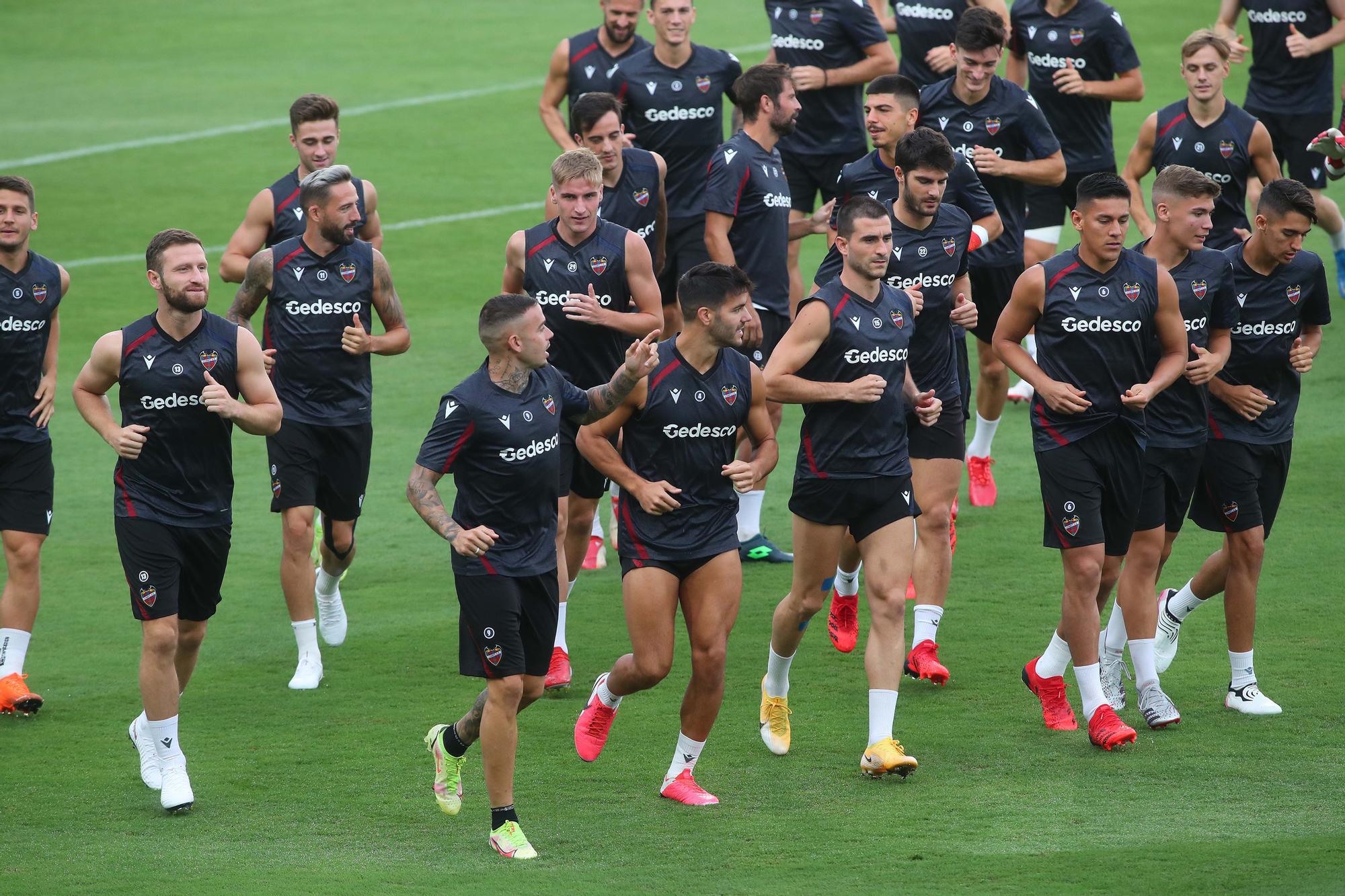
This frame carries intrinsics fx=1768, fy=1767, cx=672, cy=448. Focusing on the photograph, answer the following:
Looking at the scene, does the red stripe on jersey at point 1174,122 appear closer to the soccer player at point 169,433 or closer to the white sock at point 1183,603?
the white sock at point 1183,603

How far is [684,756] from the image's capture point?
7.63m

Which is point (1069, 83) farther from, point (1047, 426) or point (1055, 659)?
point (1055, 659)

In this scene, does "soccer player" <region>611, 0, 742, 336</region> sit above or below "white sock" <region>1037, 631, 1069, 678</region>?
above

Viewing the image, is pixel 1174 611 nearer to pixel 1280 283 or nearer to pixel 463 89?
pixel 1280 283

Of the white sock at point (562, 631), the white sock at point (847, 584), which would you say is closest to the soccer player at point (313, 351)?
the white sock at point (562, 631)

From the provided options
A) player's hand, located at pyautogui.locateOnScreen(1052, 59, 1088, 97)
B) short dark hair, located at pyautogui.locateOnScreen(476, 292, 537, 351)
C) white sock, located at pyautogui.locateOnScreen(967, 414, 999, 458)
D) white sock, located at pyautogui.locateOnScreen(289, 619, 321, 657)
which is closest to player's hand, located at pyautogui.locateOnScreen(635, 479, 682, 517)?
short dark hair, located at pyautogui.locateOnScreen(476, 292, 537, 351)

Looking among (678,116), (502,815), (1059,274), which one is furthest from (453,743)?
(678,116)

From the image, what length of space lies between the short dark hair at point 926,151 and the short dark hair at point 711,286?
1.66 m

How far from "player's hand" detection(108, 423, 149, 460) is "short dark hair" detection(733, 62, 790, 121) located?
447 centimetres

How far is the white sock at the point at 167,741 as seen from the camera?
7602 millimetres

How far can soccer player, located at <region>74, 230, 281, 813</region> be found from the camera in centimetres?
763

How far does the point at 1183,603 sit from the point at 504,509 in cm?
385

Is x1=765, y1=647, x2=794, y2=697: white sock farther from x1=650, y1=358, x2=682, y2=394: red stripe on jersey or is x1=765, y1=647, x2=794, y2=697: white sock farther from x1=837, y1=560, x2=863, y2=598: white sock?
x1=650, y1=358, x2=682, y2=394: red stripe on jersey

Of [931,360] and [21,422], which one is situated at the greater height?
[931,360]
